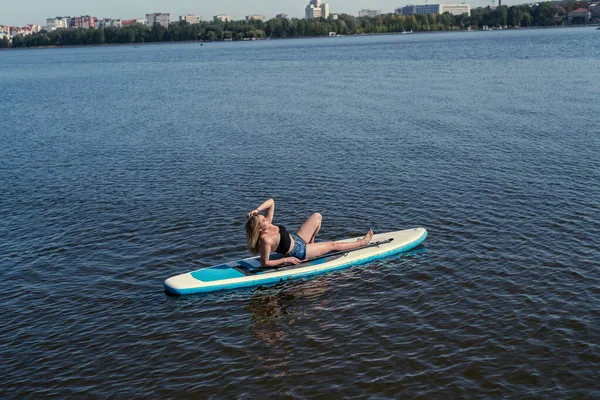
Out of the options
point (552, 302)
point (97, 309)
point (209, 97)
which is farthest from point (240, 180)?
point (209, 97)

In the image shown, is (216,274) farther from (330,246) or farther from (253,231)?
(330,246)

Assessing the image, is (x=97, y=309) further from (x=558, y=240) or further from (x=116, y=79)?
(x=116, y=79)

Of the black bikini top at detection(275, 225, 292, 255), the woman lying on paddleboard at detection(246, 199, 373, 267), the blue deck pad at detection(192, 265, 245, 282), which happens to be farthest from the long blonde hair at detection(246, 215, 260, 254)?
the blue deck pad at detection(192, 265, 245, 282)

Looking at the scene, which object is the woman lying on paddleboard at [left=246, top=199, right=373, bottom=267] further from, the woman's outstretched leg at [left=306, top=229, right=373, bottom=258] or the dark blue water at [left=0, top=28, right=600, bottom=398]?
the dark blue water at [left=0, top=28, right=600, bottom=398]

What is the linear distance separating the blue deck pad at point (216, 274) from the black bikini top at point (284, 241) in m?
1.31

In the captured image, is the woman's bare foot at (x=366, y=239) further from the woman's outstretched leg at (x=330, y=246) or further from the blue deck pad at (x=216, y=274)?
the blue deck pad at (x=216, y=274)

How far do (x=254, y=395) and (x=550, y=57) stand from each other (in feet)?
283

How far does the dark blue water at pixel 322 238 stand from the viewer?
42.5 ft

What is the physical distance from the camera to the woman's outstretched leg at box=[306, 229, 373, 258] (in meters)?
17.8

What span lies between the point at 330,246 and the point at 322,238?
7.86ft

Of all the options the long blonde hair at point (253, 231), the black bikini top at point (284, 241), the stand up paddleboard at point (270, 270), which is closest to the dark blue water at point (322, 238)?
the stand up paddleboard at point (270, 270)

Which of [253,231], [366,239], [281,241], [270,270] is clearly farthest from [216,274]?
[366,239]

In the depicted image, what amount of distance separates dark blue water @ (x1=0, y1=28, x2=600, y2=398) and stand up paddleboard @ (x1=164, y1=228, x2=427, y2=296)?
12.2 inches

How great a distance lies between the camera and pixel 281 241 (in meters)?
17.2
